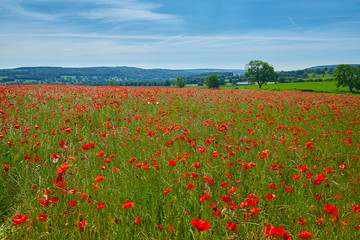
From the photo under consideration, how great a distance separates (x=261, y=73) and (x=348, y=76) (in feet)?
98.2

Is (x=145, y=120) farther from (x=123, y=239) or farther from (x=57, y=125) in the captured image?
(x=123, y=239)

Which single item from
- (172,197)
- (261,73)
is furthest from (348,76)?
(172,197)

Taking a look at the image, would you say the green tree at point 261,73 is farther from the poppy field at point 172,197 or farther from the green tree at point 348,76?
the poppy field at point 172,197

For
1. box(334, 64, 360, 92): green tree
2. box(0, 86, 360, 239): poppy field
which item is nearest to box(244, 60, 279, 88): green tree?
box(334, 64, 360, 92): green tree

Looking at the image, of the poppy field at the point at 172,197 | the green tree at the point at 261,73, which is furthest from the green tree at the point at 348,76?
the poppy field at the point at 172,197

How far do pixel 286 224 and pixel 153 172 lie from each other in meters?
1.66

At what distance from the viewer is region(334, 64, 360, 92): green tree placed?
212 feet

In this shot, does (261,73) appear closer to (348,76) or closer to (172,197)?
(348,76)

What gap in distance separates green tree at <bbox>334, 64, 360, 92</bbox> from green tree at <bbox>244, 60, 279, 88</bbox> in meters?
24.0

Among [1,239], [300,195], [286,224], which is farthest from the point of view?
[300,195]

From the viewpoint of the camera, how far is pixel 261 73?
8775 centimetres

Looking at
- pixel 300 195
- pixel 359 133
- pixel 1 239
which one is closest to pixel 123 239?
pixel 1 239

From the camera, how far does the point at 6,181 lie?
2.68 m

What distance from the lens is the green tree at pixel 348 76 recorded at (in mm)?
64688
